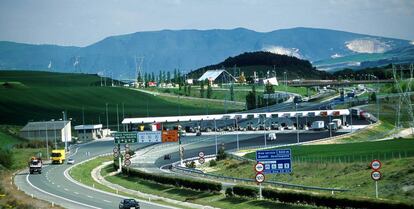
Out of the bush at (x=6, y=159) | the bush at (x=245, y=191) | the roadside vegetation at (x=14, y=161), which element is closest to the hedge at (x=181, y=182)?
the bush at (x=245, y=191)

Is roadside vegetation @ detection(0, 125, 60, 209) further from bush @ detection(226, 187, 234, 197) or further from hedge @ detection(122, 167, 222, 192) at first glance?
bush @ detection(226, 187, 234, 197)

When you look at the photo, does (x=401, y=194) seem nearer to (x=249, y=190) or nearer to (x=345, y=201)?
(x=345, y=201)

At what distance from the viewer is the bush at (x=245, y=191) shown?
63438 mm

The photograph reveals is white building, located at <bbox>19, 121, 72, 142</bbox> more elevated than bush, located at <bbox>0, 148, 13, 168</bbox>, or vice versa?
white building, located at <bbox>19, 121, 72, 142</bbox>

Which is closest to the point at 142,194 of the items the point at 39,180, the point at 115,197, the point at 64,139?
the point at 115,197

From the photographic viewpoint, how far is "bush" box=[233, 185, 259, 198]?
63438 millimetres

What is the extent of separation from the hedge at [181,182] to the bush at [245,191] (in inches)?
195

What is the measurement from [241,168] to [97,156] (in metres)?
50.9

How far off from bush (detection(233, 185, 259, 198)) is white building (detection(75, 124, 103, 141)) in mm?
128390

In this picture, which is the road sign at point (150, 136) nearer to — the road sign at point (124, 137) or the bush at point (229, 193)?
the road sign at point (124, 137)

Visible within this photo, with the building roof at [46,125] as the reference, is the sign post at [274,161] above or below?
above

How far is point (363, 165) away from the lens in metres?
78.8

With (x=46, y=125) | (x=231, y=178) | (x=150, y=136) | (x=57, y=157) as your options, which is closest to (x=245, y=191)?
(x=231, y=178)

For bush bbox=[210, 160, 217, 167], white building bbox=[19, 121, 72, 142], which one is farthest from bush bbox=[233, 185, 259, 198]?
white building bbox=[19, 121, 72, 142]
